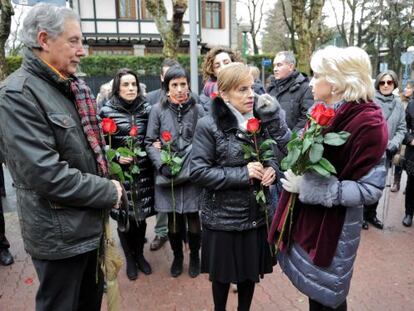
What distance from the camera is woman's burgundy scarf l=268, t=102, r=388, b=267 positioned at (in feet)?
6.76

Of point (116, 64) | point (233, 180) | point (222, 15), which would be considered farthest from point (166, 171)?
point (222, 15)

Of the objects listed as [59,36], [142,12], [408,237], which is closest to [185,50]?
[142,12]

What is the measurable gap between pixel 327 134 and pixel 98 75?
59.8 ft

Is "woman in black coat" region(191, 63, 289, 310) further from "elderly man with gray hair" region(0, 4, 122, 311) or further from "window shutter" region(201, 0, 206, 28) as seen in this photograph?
"window shutter" region(201, 0, 206, 28)

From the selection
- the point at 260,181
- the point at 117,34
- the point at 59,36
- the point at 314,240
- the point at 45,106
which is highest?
the point at 117,34

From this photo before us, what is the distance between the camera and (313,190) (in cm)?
219

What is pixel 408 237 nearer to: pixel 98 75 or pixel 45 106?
pixel 45 106

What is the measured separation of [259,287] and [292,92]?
244 centimetres

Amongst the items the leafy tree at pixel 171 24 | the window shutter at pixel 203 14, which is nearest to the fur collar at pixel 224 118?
the leafy tree at pixel 171 24

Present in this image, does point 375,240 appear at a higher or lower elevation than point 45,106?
lower

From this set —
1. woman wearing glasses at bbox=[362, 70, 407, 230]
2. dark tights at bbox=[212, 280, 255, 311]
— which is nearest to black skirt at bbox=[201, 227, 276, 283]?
dark tights at bbox=[212, 280, 255, 311]

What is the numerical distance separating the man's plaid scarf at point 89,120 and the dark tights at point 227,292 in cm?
121

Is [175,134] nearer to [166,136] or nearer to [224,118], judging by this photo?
[166,136]

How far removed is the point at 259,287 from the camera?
3.71m
